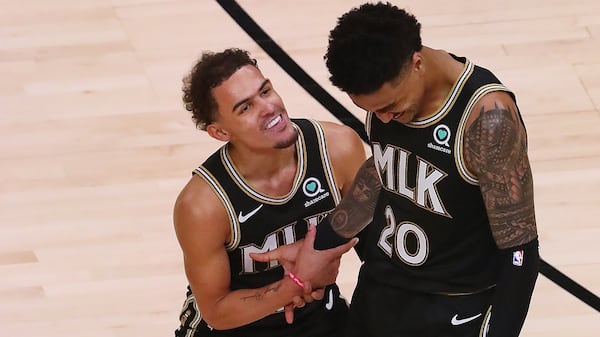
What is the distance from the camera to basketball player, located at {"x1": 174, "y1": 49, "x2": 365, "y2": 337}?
3.22 m

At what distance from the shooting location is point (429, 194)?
2.99 meters

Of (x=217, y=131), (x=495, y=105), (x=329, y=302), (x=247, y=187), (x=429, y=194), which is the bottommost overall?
(x=329, y=302)

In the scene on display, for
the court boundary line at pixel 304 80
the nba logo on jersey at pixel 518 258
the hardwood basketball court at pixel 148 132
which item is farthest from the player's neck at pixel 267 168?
the court boundary line at pixel 304 80

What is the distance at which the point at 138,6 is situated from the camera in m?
5.86

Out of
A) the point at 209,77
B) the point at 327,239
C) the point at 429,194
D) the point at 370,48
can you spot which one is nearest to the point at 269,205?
the point at 327,239

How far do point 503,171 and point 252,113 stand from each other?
2.64 ft

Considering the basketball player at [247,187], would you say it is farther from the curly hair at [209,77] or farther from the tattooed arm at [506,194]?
the tattooed arm at [506,194]

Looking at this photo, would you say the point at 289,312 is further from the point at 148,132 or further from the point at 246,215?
the point at 148,132

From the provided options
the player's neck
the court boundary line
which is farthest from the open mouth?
the court boundary line

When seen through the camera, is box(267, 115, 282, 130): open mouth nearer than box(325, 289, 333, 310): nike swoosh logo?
Yes

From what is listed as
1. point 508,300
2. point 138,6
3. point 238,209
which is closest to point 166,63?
point 138,6

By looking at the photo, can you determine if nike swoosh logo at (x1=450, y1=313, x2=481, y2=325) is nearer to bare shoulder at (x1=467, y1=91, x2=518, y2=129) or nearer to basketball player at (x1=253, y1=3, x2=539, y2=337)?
basketball player at (x1=253, y1=3, x2=539, y2=337)

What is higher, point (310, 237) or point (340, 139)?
point (340, 139)

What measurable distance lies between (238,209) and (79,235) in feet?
5.21
